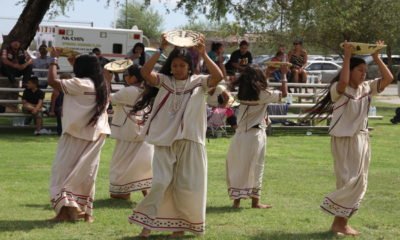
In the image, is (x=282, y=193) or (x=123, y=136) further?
(x=282, y=193)

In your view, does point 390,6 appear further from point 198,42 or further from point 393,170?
point 198,42

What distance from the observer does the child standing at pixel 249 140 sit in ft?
30.2

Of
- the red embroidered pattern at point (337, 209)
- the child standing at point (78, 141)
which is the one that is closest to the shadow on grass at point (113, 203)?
the child standing at point (78, 141)

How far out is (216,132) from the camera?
59.8ft

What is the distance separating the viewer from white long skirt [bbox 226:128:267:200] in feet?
30.4

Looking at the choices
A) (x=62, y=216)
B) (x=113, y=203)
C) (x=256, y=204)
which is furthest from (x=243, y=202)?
(x=62, y=216)

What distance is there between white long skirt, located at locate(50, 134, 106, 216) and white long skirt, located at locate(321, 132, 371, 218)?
235 centimetres

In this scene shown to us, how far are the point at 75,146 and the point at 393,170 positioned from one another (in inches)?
263

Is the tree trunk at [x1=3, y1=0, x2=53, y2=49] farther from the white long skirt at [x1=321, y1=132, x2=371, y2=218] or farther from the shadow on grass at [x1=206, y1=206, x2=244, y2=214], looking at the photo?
the white long skirt at [x1=321, y1=132, x2=371, y2=218]

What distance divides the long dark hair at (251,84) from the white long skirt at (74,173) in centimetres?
206

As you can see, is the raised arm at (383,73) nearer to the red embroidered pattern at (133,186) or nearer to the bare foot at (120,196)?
the red embroidered pattern at (133,186)

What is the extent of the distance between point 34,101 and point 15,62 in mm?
1548

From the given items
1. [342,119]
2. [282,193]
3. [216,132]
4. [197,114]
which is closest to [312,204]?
[282,193]

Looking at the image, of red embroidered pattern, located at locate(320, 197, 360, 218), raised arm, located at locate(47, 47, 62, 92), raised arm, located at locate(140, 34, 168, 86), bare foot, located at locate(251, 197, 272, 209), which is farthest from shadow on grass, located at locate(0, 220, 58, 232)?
red embroidered pattern, located at locate(320, 197, 360, 218)
